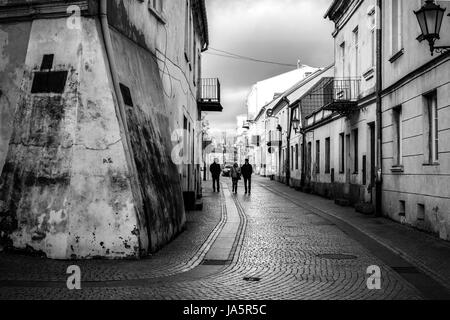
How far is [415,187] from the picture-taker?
12.9m

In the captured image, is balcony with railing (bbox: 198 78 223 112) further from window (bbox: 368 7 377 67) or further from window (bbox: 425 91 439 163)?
window (bbox: 425 91 439 163)

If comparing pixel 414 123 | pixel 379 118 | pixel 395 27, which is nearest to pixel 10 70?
pixel 414 123

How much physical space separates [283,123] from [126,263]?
4022cm

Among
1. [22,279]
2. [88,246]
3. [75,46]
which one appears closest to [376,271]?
[88,246]

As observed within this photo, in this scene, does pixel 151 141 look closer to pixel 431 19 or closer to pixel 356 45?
pixel 431 19

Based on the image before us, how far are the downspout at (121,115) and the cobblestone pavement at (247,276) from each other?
935 millimetres

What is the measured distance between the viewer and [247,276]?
7.43m

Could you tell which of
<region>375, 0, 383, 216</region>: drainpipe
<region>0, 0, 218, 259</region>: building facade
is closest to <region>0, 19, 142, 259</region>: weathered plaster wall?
<region>0, 0, 218, 259</region>: building facade

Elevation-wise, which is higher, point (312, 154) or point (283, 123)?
point (283, 123)

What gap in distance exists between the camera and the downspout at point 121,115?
27.7 ft

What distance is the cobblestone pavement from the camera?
6.25 metres

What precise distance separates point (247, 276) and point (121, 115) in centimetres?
337
